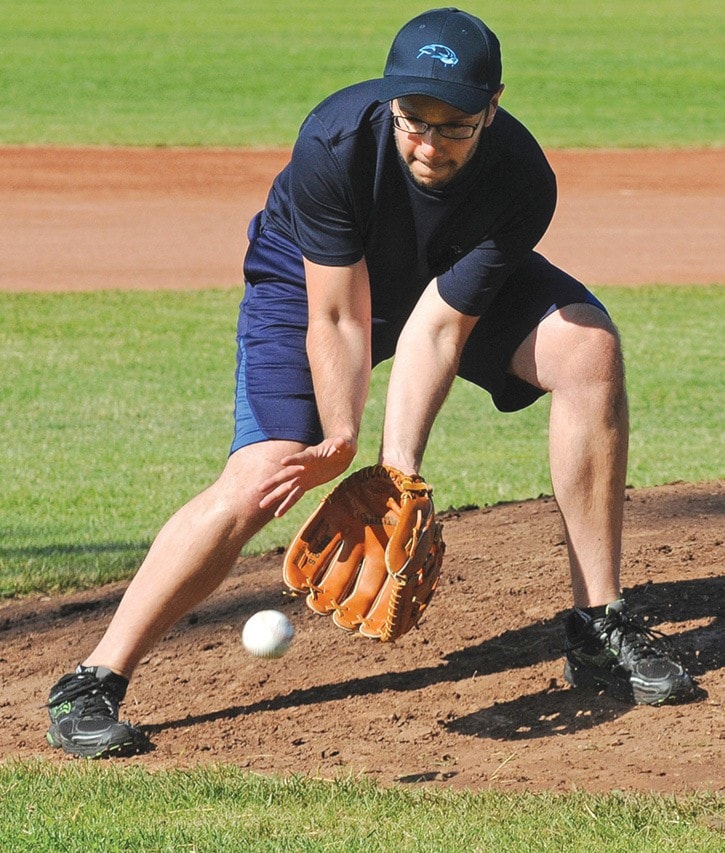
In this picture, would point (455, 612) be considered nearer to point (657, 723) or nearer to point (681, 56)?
point (657, 723)

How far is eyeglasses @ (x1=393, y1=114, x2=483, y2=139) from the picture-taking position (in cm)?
358

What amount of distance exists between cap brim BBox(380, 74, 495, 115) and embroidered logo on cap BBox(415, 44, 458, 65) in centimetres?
6

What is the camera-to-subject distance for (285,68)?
2852 cm

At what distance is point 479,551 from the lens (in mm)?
5254

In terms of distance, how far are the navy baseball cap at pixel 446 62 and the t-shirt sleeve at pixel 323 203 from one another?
0.24 meters

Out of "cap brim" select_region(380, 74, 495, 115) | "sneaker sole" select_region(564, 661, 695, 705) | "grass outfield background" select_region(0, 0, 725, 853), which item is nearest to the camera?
"grass outfield background" select_region(0, 0, 725, 853)

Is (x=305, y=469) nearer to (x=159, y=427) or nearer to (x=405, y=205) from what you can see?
(x=405, y=205)

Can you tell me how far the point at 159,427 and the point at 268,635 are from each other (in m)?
4.24

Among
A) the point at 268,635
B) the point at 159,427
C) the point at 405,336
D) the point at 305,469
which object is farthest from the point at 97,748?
the point at 159,427

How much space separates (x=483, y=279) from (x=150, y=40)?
30788 mm

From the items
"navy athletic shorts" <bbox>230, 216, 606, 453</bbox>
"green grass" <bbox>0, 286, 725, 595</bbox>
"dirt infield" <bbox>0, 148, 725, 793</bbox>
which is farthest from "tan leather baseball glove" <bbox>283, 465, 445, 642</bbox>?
"green grass" <bbox>0, 286, 725, 595</bbox>

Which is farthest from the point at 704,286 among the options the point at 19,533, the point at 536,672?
the point at 536,672

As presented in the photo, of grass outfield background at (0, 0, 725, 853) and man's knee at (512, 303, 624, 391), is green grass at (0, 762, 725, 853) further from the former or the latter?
man's knee at (512, 303, 624, 391)

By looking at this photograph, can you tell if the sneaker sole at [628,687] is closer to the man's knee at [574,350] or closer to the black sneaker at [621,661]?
the black sneaker at [621,661]
